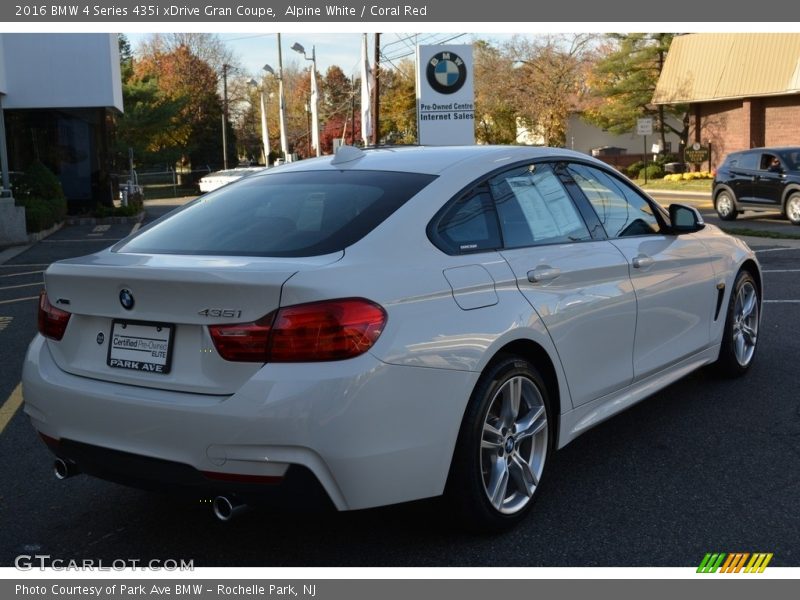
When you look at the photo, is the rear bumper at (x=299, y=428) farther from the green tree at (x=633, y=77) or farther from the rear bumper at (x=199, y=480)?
the green tree at (x=633, y=77)

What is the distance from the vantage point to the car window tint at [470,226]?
387 centimetres

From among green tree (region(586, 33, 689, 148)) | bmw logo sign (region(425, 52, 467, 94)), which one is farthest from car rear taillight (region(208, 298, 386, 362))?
green tree (region(586, 33, 689, 148))

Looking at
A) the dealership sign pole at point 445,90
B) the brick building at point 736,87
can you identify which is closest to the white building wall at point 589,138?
the brick building at point 736,87

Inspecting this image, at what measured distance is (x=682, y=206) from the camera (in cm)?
555

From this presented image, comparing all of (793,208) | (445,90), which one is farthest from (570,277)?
(793,208)

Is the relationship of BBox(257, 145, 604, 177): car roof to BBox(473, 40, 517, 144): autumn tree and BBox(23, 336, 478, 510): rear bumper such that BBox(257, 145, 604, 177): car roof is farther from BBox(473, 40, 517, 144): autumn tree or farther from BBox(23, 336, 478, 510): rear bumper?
BBox(473, 40, 517, 144): autumn tree

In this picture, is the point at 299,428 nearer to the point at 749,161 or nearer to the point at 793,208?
the point at 793,208

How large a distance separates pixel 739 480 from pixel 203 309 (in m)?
2.77

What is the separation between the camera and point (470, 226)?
4023mm

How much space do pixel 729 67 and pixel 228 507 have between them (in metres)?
40.7

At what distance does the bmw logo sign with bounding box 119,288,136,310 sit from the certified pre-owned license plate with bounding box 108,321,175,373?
7 cm

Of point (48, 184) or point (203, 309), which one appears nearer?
point (203, 309)

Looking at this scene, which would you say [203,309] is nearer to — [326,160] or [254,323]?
[254,323]

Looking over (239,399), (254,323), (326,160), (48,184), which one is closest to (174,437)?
(239,399)
